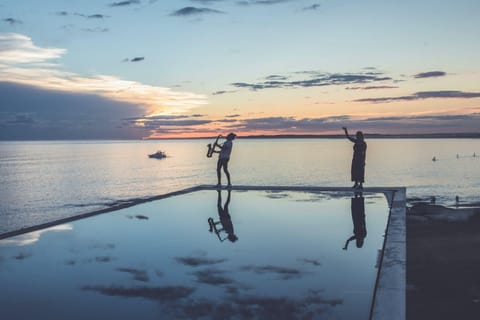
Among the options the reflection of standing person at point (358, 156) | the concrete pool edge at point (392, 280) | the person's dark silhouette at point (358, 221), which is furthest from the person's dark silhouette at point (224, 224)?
the reflection of standing person at point (358, 156)

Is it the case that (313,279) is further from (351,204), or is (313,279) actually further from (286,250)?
(351,204)

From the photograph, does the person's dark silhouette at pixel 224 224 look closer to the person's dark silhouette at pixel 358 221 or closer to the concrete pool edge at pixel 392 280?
the person's dark silhouette at pixel 358 221

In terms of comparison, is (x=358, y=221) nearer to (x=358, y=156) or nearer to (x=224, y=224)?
(x=224, y=224)

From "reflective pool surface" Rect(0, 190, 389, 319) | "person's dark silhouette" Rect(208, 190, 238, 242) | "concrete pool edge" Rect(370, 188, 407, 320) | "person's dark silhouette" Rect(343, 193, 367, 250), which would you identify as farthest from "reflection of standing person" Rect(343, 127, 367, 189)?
"concrete pool edge" Rect(370, 188, 407, 320)

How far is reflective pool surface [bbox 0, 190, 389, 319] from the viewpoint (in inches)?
215

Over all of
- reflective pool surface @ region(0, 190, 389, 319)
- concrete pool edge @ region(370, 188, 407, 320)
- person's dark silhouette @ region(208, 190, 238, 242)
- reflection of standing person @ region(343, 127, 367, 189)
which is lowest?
person's dark silhouette @ region(208, 190, 238, 242)

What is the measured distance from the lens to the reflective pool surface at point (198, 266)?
17.9ft

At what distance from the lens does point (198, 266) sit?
7.26m

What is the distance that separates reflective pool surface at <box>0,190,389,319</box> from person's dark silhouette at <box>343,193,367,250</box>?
23mm

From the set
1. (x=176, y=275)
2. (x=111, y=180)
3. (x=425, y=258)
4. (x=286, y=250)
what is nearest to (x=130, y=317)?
(x=176, y=275)

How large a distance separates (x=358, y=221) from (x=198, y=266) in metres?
5.25

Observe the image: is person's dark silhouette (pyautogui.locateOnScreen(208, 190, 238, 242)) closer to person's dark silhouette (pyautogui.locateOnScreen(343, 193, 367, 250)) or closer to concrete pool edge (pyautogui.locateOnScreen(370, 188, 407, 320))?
person's dark silhouette (pyautogui.locateOnScreen(343, 193, 367, 250))

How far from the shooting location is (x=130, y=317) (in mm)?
5195

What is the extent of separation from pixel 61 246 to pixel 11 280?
2.34 meters
